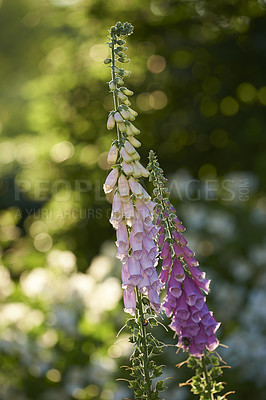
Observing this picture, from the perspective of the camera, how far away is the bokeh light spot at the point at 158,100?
7230 millimetres

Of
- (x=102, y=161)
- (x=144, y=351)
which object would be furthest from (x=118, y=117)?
(x=102, y=161)

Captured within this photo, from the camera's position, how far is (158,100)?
7.29 metres

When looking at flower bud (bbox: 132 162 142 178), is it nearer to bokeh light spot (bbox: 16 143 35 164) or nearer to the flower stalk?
the flower stalk

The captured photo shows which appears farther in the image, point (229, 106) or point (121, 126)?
point (229, 106)

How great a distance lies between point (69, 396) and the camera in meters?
3.96

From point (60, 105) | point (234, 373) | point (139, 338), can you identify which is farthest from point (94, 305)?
point (60, 105)

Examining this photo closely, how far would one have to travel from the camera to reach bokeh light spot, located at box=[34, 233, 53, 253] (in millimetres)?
6949

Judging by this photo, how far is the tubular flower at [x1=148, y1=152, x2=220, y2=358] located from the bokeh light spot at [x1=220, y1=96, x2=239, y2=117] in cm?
624

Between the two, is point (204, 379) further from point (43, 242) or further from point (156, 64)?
point (156, 64)

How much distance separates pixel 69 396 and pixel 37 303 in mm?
889

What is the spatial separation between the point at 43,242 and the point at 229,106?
3.62 meters

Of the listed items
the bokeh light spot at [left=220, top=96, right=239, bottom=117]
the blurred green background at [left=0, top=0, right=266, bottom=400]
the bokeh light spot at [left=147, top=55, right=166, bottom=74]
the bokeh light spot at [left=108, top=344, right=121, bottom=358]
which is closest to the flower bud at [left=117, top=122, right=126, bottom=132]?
the bokeh light spot at [left=108, top=344, right=121, bottom=358]

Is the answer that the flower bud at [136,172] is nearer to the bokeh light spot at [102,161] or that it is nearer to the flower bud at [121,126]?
the flower bud at [121,126]

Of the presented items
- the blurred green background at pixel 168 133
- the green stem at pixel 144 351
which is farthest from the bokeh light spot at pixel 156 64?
the green stem at pixel 144 351
